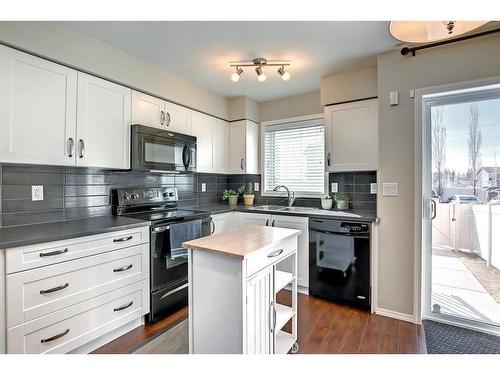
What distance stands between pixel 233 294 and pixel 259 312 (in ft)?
0.76

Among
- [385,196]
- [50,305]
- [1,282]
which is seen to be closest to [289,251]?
[385,196]

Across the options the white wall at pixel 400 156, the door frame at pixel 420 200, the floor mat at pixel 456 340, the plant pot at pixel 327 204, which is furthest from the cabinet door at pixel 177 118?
the floor mat at pixel 456 340

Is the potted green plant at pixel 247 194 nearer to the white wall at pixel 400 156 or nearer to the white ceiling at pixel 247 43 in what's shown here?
the white ceiling at pixel 247 43

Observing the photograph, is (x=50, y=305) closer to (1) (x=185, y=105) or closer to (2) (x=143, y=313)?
(2) (x=143, y=313)

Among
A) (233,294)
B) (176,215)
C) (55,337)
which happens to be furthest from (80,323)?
(233,294)

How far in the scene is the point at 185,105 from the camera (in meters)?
2.96

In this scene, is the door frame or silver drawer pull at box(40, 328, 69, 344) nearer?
silver drawer pull at box(40, 328, 69, 344)

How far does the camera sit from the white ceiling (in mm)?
1932

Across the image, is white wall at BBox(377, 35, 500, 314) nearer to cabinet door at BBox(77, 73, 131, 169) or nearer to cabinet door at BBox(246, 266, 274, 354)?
cabinet door at BBox(246, 266, 274, 354)

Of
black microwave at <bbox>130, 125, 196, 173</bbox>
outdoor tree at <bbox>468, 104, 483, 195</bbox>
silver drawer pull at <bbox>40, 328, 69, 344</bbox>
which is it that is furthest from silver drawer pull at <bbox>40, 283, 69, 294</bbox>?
outdoor tree at <bbox>468, 104, 483, 195</bbox>

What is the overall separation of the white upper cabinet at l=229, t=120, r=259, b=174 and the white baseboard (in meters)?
2.23

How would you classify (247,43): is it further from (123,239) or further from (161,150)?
(123,239)

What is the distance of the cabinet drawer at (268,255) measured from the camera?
1.29 m
